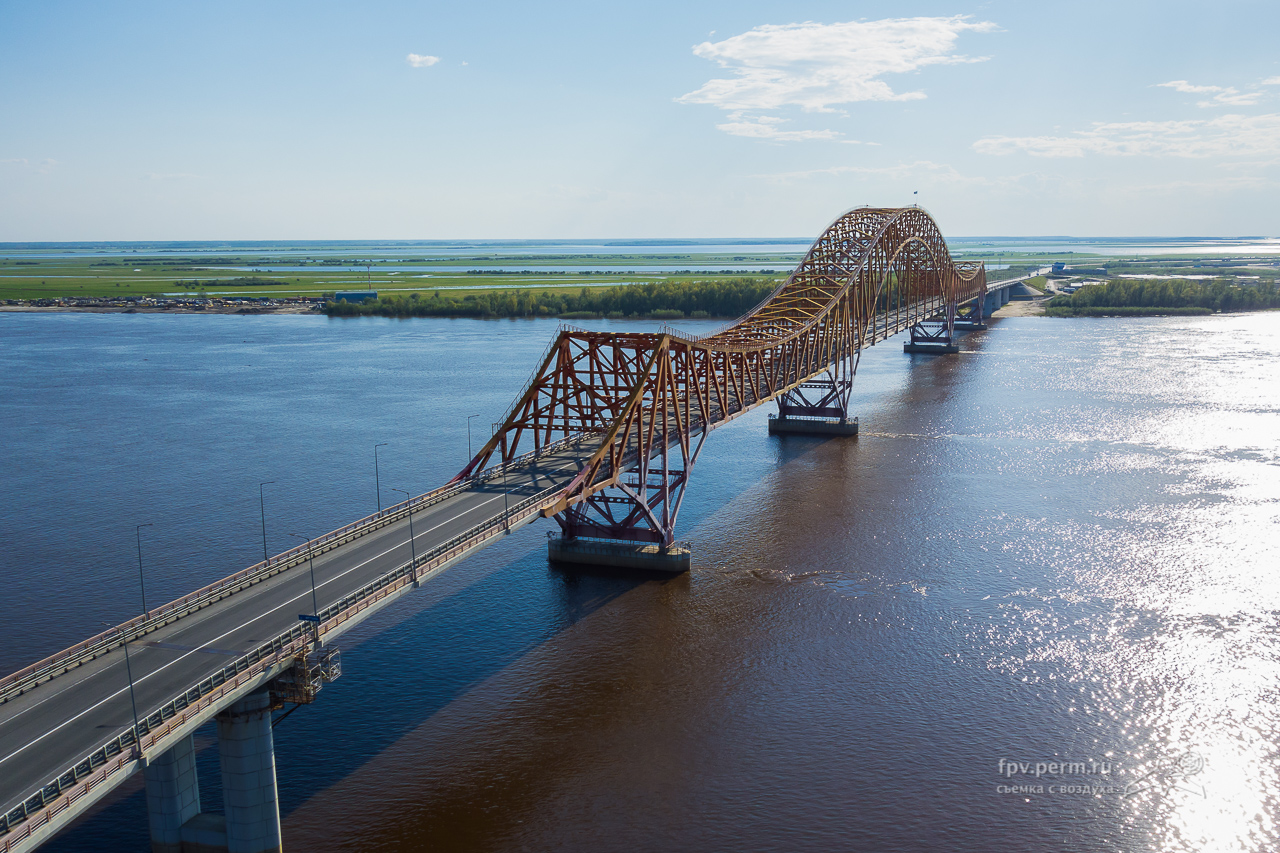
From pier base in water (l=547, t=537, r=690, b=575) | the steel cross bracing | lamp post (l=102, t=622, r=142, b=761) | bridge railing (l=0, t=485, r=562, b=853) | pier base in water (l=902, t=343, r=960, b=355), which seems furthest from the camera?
pier base in water (l=902, t=343, r=960, b=355)

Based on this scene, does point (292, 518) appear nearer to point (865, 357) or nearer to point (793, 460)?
point (793, 460)

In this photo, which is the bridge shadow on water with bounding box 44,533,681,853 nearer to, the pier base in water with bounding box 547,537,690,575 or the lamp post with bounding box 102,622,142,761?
the pier base in water with bounding box 547,537,690,575

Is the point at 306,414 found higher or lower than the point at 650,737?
higher

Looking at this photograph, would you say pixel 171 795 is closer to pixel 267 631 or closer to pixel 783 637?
pixel 267 631

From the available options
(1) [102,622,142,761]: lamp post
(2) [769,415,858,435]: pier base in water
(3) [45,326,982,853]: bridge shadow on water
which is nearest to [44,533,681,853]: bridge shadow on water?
(3) [45,326,982,853]: bridge shadow on water

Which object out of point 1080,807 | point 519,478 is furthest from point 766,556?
point 1080,807

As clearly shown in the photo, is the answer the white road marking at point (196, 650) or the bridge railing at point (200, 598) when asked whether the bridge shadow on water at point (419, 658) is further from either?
the white road marking at point (196, 650)
